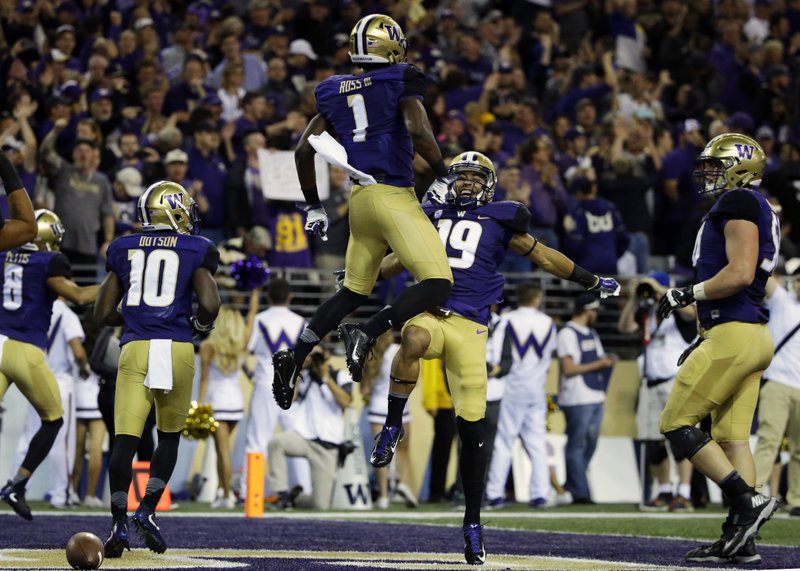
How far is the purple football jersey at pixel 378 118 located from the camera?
8.28 metres

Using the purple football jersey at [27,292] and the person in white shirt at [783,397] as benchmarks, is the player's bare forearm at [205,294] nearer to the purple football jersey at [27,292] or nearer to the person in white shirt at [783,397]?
the purple football jersey at [27,292]

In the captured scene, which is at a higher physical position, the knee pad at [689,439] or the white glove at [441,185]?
the white glove at [441,185]

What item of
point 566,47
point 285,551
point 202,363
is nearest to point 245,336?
point 202,363

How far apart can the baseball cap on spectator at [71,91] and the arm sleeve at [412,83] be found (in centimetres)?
902

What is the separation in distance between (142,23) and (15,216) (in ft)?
36.0

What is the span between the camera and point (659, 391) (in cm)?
1530

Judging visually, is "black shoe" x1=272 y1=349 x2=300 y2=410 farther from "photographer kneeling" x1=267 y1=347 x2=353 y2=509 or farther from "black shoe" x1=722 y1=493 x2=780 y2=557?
"photographer kneeling" x1=267 y1=347 x2=353 y2=509

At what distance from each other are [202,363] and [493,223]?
21.3 ft

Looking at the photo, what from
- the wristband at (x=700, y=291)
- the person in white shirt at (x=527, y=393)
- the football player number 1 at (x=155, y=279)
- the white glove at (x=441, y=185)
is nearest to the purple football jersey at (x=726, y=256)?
the wristband at (x=700, y=291)

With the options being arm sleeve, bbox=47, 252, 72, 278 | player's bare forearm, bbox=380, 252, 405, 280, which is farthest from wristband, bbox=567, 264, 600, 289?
arm sleeve, bbox=47, 252, 72, 278

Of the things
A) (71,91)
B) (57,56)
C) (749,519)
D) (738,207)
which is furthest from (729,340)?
(57,56)

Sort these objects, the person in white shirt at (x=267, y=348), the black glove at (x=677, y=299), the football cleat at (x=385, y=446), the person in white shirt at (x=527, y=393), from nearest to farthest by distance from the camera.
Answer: the football cleat at (x=385, y=446)
the black glove at (x=677, y=299)
the person in white shirt at (x=267, y=348)
the person in white shirt at (x=527, y=393)

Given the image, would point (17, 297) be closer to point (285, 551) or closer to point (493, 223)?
point (285, 551)

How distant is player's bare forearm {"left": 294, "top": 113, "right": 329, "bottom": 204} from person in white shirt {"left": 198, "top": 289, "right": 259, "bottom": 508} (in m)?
6.22
